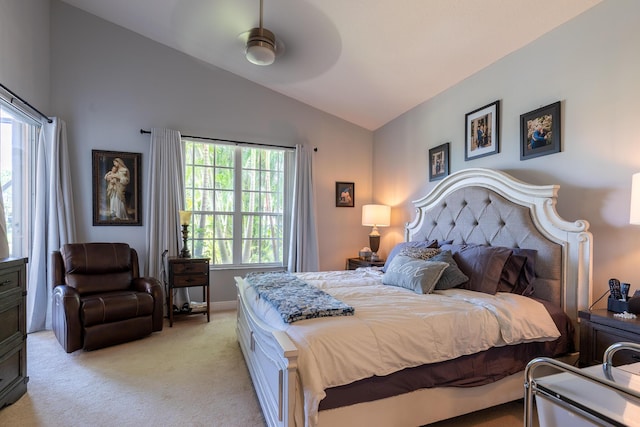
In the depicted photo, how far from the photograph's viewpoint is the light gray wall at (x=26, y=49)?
2.85 meters

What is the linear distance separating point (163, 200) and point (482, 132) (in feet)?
11.7

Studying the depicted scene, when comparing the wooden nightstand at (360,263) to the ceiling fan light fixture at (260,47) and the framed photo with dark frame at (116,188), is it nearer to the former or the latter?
the ceiling fan light fixture at (260,47)

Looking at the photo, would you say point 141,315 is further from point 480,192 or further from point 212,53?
point 480,192

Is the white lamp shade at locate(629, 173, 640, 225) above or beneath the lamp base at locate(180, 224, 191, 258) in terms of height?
above

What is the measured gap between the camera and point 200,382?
2338 millimetres

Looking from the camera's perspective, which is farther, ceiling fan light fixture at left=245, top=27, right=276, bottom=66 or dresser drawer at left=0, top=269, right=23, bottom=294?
ceiling fan light fixture at left=245, top=27, right=276, bottom=66

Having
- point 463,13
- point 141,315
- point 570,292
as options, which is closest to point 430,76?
point 463,13

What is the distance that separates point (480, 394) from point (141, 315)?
292 centimetres

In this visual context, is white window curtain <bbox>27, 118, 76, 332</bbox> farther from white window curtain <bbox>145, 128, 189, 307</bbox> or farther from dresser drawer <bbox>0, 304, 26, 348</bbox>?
dresser drawer <bbox>0, 304, 26, 348</bbox>

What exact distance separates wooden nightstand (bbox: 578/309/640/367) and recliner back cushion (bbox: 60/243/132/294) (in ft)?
13.0

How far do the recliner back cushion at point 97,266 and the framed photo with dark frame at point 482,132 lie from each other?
12.5 feet

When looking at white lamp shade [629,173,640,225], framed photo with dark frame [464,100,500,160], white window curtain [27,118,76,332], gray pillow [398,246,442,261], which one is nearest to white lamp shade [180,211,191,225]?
white window curtain [27,118,76,332]

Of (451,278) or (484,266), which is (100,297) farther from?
(484,266)

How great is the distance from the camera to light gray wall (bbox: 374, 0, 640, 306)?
200cm
